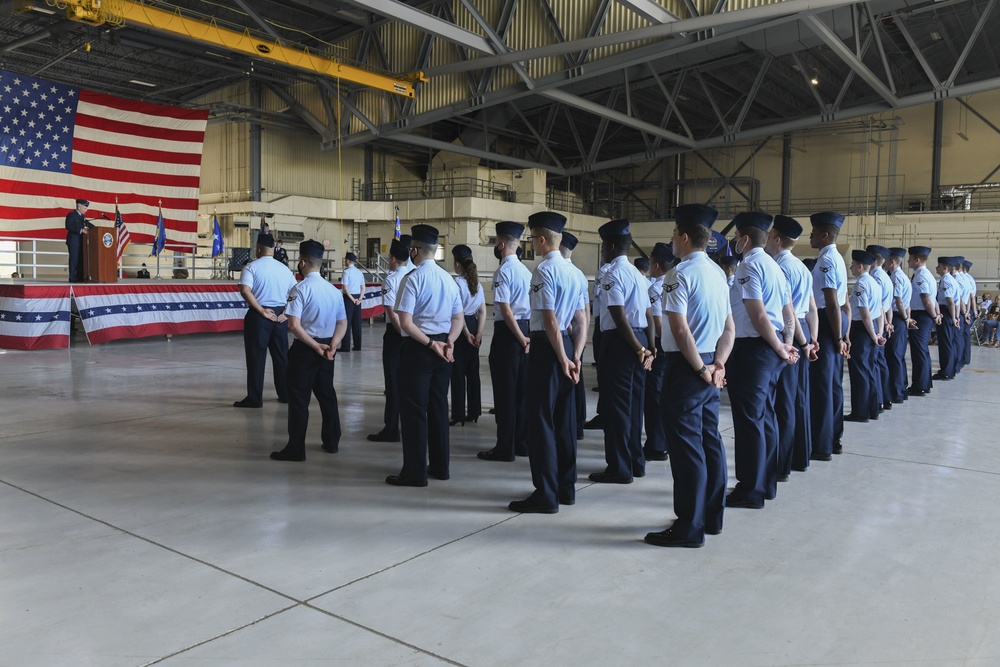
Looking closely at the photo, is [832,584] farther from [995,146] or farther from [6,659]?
[995,146]

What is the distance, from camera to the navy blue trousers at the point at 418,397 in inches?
197

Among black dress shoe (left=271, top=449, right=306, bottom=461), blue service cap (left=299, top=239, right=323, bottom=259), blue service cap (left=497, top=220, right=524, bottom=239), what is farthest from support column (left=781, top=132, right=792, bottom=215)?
black dress shoe (left=271, top=449, right=306, bottom=461)

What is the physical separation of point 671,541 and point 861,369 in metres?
4.58

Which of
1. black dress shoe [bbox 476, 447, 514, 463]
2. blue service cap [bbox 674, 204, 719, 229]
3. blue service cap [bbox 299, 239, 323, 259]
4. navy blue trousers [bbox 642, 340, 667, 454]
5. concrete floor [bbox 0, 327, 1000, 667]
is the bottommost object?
concrete floor [bbox 0, 327, 1000, 667]

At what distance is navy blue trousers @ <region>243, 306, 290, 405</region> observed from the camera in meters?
8.04

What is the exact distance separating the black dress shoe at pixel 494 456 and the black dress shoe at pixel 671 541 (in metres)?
2.07

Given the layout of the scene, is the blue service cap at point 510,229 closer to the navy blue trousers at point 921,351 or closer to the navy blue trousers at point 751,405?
the navy blue trousers at point 751,405

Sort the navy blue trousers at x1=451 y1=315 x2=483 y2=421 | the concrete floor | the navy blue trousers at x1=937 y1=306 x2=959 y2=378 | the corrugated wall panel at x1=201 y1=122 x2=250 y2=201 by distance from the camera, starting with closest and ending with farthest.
Answer: the concrete floor, the navy blue trousers at x1=451 y1=315 x2=483 y2=421, the navy blue trousers at x1=937 y1=306 x2=959 y2=378, the corrugated wall panel at x1=201 y1=122 x2=250 y2=201

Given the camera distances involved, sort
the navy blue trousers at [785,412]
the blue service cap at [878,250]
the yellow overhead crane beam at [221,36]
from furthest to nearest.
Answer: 1. the yellow overhead crane beam at [221,36]
2. the blue service cap at [878,250]
3. the navy blue trousers at [785,412]

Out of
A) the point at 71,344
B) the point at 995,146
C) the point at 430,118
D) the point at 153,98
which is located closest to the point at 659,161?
the point at 995,146

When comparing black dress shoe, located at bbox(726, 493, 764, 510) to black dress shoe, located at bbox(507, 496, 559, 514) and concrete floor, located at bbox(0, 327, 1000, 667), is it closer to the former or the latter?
concrete floor, located at bbox(0, 327, 1000, 667)

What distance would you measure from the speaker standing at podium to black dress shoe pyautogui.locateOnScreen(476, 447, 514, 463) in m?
10.9

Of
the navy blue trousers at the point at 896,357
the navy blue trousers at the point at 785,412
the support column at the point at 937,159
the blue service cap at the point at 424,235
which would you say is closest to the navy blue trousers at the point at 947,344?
the navy blue trousers at the point at 896,357

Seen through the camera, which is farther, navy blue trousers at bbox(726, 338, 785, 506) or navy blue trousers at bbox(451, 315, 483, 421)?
navy blue trousers at bbox(451, 315, 483, 421)
